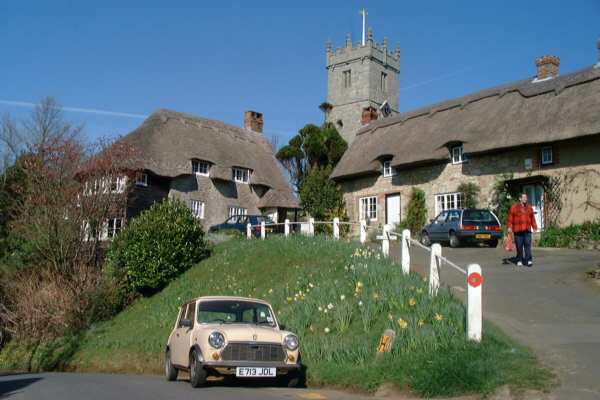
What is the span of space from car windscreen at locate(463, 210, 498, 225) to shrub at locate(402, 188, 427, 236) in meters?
6.93

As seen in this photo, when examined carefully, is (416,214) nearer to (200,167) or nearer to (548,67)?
(548,67)

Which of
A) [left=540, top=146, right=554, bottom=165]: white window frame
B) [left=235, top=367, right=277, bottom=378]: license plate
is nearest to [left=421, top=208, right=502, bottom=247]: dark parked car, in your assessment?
[left=540, top=146, right=554, bottom=165]: white window frame

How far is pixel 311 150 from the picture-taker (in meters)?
54.0

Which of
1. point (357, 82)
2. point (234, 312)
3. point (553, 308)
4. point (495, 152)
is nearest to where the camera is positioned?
point (234, 312)

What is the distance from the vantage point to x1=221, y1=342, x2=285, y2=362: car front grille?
904 cm

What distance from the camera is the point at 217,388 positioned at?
9328 millimetres

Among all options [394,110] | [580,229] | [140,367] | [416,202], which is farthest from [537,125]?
[394,110]

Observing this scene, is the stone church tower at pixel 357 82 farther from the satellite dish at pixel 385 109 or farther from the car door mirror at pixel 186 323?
the car door mirror at pixel 186 323

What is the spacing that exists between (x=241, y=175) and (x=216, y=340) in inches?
1351

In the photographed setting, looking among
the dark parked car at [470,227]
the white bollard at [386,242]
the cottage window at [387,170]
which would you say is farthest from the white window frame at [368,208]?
the white bollard at [386,242]

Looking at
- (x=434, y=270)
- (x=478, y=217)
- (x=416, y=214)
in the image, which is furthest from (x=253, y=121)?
(x=434, y=270)

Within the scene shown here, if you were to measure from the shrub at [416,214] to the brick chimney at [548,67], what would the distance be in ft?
27.0

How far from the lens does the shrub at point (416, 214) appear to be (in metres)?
31.0

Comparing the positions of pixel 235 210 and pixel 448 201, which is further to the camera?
pixel 235 210
